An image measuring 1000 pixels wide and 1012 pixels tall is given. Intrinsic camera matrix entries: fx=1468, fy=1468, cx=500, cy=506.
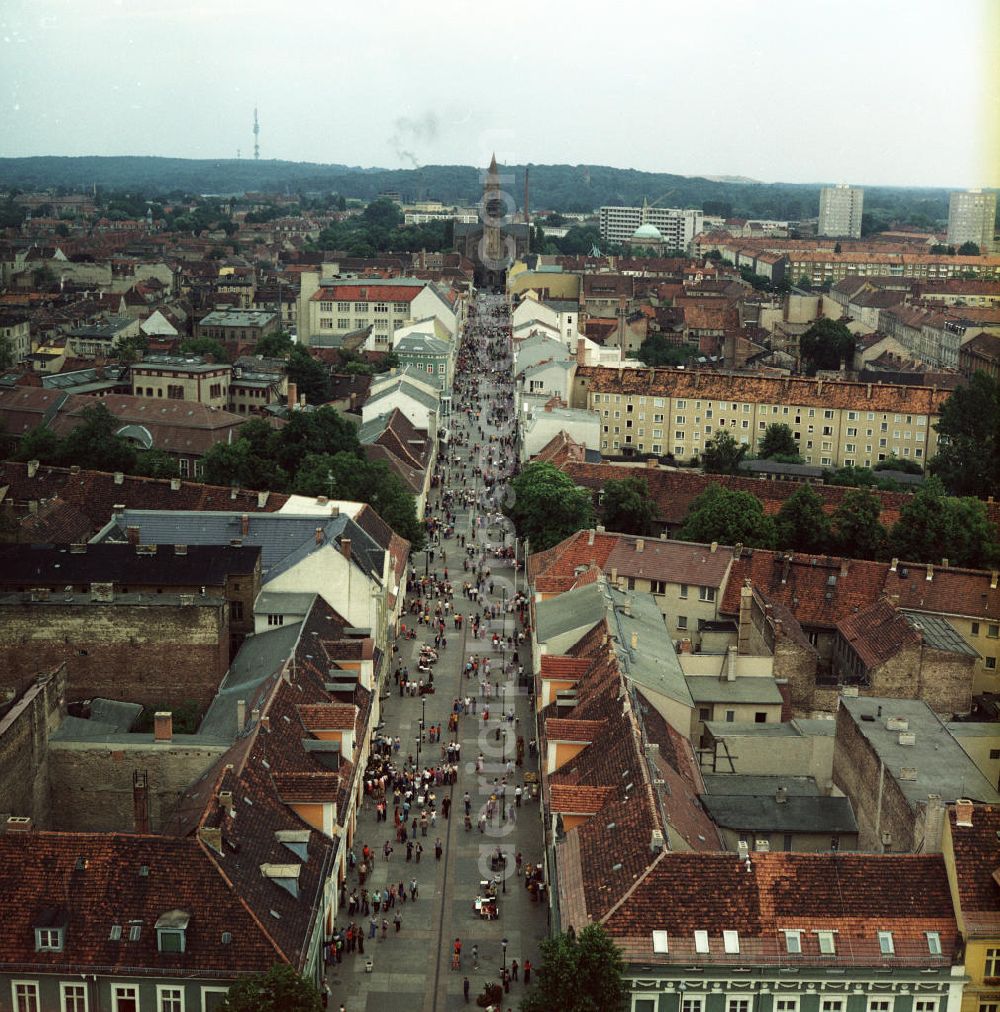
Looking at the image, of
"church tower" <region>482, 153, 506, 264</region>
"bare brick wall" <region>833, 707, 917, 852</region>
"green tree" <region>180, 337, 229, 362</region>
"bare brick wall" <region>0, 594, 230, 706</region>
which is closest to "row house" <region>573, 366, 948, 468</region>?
"green tree" <region>180, 337, 229, 362</region>

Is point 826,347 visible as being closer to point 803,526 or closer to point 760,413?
point 760,413

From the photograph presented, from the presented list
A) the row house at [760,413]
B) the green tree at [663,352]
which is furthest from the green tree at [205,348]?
the green tree at [663,352]

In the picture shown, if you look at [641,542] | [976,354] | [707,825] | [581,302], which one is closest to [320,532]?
[641,542]

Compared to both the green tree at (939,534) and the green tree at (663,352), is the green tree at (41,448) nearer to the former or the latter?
the green tree at (939,534)

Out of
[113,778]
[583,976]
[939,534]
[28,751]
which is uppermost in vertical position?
[28,751]

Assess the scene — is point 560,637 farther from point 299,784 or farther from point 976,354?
point 976,354

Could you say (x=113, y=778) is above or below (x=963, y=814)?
below

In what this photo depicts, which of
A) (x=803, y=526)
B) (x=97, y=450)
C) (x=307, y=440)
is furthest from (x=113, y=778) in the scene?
(x=307, y=440)
